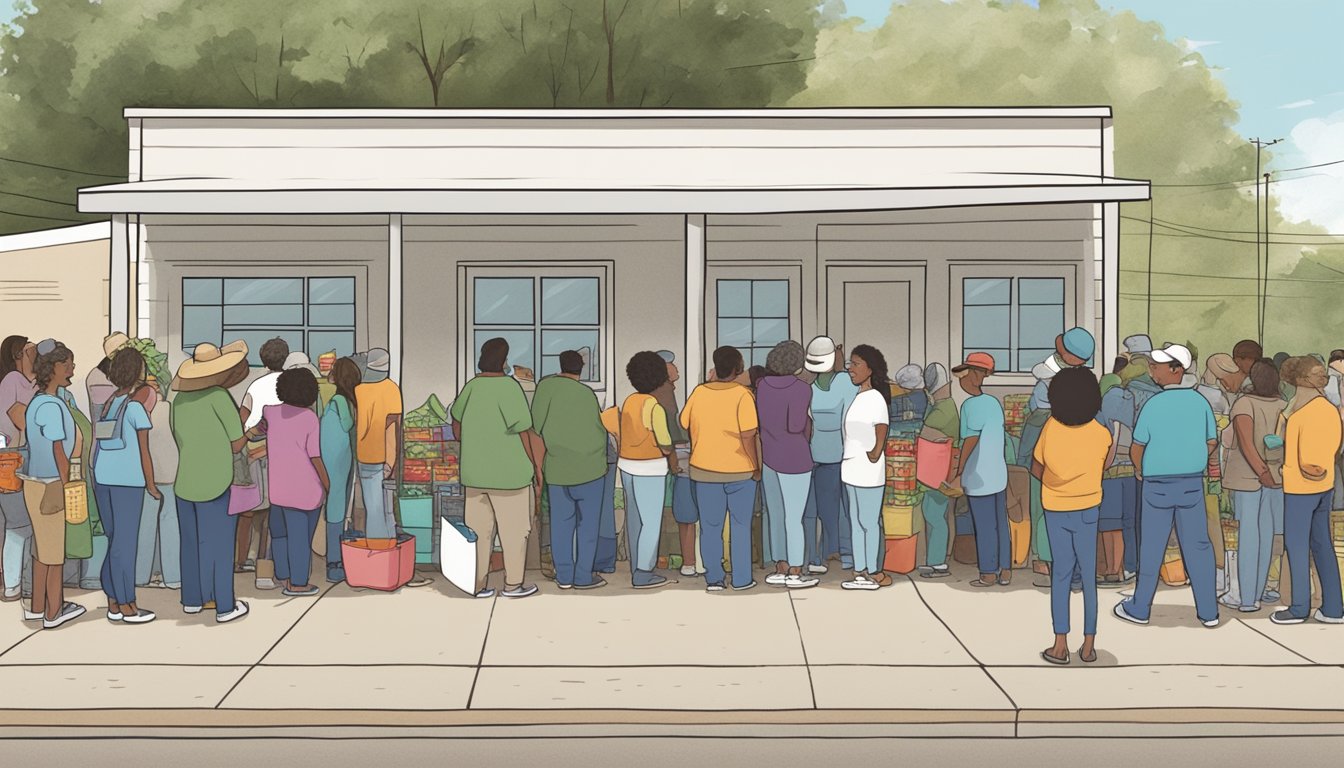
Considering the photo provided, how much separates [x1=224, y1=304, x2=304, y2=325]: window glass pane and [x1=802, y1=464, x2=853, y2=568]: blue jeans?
6003 mm

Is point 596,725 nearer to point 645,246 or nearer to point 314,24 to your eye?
point 645,246

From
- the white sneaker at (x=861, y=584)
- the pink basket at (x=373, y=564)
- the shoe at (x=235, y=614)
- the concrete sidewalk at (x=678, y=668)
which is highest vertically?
the pink basket at (x=373, y=564)

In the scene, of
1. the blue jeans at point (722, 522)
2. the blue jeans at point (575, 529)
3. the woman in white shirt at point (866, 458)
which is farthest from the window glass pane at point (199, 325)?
the woman in white shirt at point (866, 458)

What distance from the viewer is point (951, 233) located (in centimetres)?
1357

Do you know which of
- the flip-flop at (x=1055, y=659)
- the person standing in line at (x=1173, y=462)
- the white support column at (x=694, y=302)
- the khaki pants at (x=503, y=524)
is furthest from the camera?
the white support column at (x=694, y=302)

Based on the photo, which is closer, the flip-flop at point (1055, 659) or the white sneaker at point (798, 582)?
the flip-flop at point (1055, 659)

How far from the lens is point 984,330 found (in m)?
13.5

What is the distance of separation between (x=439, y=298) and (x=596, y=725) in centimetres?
773

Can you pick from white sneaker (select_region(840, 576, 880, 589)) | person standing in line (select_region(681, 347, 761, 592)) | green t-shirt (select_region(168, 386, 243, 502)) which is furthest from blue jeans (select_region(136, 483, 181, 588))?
white sneaker (select_region(840, 576, 880, 589))

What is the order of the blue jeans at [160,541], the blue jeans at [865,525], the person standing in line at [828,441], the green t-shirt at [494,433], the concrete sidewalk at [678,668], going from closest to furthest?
the concrete sidewalk at [678,668], the green t-shirt at [494,433], the blue jeans at [865,525], the blue jeans at [160,541], the person standing in line at [828,441]

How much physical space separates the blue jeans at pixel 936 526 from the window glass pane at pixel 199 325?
751 cm

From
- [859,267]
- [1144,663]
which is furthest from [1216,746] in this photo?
[859,267]

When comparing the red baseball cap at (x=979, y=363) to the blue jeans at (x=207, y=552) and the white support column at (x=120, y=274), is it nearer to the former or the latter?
the blue jeans at (x=207, y=552)

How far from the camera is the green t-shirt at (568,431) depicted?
9375 mm
